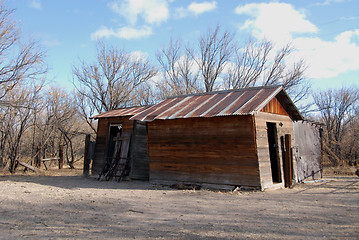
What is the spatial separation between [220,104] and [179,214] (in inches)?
220

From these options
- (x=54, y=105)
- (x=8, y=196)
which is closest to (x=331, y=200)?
(x=8, y=196)

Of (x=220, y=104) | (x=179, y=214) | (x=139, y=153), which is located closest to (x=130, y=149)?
(x=139, y=153)

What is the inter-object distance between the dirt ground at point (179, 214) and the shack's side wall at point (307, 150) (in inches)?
97.5

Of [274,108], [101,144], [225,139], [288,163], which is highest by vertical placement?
[274,108]

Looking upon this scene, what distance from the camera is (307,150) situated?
13.5 m

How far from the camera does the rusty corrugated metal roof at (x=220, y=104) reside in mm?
10209

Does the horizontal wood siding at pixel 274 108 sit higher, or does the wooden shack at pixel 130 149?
the horizontal wood siding at pixel 274 108

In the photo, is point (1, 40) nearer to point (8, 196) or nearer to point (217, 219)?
point (8, 196)

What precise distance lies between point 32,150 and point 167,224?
59.6 feet

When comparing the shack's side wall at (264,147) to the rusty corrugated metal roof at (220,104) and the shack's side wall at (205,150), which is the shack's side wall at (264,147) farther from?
Result: the rusty corrugated metal roof at (220,104)

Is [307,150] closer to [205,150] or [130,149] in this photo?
[205,150]

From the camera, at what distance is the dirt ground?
520cm

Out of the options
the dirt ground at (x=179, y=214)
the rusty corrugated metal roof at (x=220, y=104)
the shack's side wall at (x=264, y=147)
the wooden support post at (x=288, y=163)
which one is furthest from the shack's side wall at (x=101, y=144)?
the wooden support post at (x=288, y=163)

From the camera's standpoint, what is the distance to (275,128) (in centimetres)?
1130
